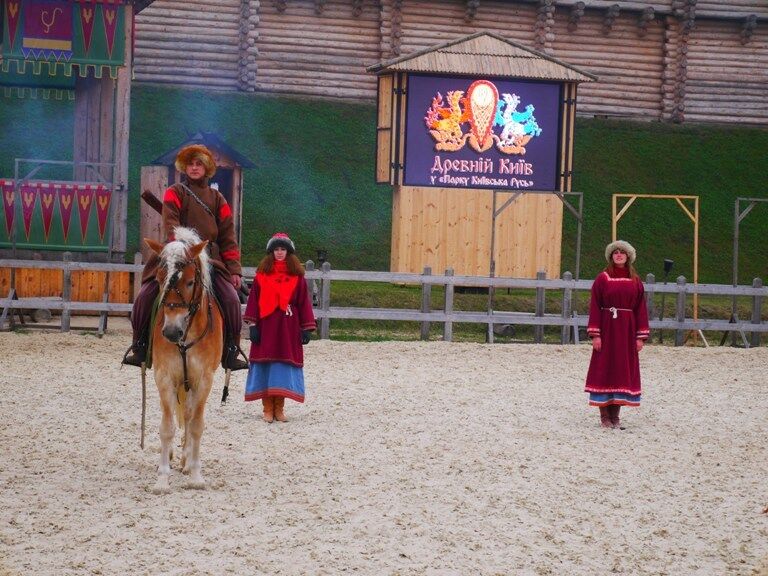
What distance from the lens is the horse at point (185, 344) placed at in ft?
31.2

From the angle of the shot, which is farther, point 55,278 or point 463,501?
point 55,278

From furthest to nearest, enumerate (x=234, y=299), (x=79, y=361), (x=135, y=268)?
(x=135, y=268), (x=79, y=361), (x=234, y=299)

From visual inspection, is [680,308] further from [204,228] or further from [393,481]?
[204,228]

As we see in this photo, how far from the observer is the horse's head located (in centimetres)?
944

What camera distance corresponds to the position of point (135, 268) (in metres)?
21.1

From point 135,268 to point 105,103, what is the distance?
3051 millimetres

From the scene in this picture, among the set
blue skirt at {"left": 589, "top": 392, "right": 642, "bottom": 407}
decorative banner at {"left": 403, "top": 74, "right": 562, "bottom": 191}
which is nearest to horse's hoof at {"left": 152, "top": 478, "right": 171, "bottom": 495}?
blue skirt at {"left": 589, "top": 392, "right": 642, "bottom": 407}

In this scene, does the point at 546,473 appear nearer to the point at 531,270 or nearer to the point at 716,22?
the point at 531,270

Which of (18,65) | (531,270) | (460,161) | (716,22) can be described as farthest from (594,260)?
(18,65)

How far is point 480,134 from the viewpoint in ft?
80.4

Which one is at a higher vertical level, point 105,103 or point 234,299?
point 105,103

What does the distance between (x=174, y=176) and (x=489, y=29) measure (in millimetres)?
14893

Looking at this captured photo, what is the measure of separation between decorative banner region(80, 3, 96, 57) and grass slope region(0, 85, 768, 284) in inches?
305

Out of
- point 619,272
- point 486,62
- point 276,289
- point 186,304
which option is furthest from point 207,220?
point 486,62
